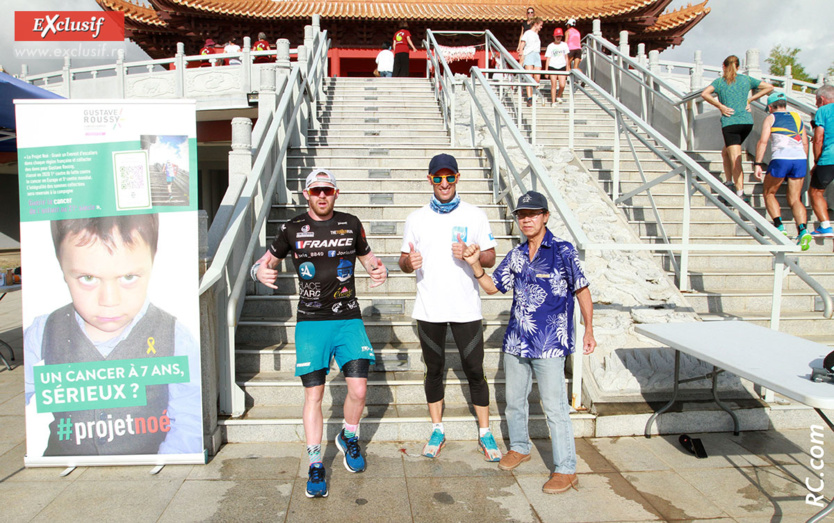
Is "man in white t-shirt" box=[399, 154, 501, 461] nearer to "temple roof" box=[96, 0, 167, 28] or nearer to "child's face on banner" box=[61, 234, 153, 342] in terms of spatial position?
"child's face on banner" box=[61, 234, 153, 342]

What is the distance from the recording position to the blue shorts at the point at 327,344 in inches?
126

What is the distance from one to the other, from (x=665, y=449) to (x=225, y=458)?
9.67 feet

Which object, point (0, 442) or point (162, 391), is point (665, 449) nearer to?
point (162, 391)

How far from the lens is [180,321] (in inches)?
136

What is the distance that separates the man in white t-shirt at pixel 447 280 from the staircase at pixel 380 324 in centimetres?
46

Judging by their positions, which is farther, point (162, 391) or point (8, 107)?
point (8, 107)

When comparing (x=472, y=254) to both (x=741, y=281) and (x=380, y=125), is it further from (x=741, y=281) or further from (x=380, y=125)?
(x=380, y=125)

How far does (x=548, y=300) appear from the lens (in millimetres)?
3184

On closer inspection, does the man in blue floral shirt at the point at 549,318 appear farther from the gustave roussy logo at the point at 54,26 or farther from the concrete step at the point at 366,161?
the gustave roussy logo at the point at 54,26

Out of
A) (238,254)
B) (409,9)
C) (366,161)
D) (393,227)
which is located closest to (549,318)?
(238,254)

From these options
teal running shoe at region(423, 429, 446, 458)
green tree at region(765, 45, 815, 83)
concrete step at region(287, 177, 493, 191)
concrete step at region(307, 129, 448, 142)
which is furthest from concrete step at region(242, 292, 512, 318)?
green tree at region(765, 45, 815, 83)

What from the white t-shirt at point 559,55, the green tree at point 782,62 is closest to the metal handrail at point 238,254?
the white t-shirt at point 559,55

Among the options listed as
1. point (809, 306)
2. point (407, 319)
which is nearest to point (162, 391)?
point (407, 319)

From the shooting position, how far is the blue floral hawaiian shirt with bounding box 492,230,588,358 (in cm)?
317
